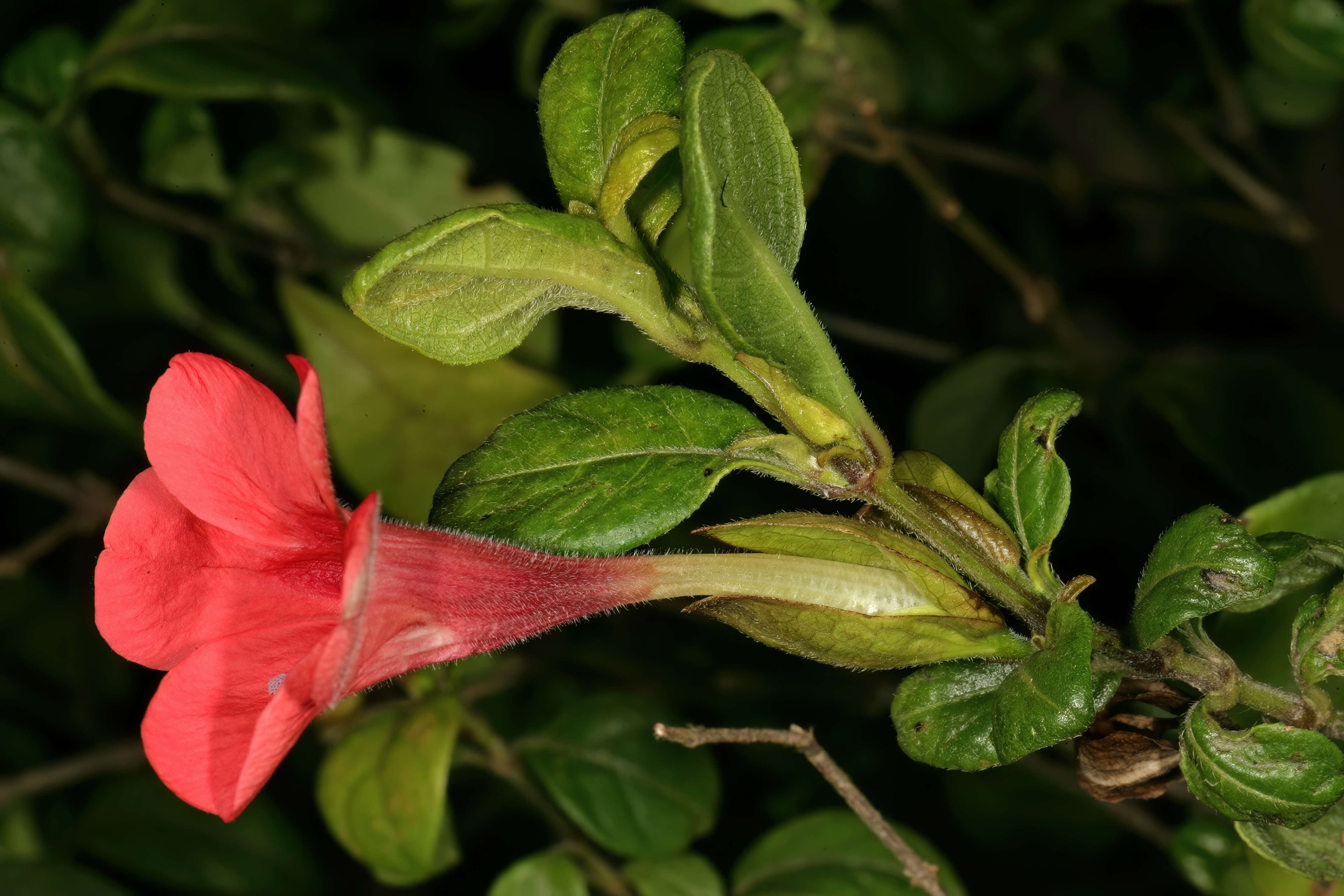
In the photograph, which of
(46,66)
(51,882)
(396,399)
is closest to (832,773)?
(396,399)

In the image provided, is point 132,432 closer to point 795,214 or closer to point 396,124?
point 396,124

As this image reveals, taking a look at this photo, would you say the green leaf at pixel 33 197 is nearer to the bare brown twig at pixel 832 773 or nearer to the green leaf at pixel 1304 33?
the bare brown twig at pixel 832 773

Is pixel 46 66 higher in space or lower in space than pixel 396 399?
higher

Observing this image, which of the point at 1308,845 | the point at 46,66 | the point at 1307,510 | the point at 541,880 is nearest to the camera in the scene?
the point at 1308,845

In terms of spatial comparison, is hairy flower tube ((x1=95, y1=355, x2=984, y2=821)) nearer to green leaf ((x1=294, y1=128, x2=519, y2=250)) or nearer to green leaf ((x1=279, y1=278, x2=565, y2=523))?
green leaf ((x1=279, y1=278, x2=565, y2=523))

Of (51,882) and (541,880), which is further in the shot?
(51,882)

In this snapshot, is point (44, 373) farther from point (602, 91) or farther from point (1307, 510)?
point (1307, 510)

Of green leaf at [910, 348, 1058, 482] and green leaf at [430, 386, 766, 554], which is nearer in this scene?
green leaf at [430, 386, 766, 554]

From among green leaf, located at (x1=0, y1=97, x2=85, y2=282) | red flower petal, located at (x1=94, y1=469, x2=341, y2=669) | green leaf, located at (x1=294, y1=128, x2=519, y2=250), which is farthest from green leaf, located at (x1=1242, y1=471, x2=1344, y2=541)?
green leaf, located at (x1=0, y1=97, x2=85, y2=282)
